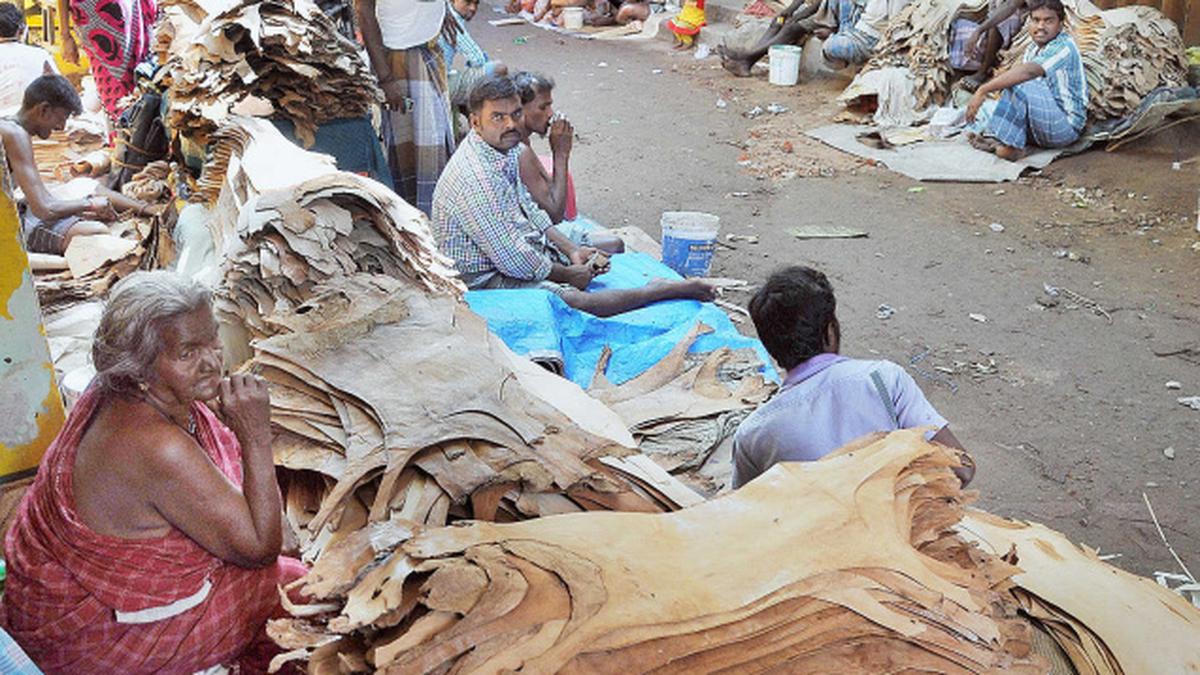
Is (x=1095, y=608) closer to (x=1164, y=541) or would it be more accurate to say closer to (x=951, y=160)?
(x=1164, y=541)

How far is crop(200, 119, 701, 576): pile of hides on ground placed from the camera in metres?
2.49

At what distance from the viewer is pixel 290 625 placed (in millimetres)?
1947

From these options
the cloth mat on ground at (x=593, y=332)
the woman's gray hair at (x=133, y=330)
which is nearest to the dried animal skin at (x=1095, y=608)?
the cloth mat on ground at (x=593, y=332)

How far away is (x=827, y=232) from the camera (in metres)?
7.64

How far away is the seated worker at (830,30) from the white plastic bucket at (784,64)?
174 millimetres

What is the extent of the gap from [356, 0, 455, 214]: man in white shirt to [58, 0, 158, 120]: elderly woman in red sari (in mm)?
1706

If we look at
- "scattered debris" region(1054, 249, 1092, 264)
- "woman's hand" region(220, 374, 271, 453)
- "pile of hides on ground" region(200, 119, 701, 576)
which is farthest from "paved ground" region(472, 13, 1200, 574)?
"woman's hand" region(220, 374, 271, 453)

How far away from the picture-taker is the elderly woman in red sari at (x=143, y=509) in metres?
2.30

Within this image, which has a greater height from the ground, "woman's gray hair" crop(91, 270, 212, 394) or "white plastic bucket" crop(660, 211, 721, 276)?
"woman's gray hair" crop(91, 270, 212, 394)

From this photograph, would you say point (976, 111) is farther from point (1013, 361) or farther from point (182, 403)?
point (182, 403)

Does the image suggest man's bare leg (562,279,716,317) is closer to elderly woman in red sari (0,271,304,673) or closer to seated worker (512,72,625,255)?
seated worker (512,72,625,255)

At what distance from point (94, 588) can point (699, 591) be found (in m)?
1.28

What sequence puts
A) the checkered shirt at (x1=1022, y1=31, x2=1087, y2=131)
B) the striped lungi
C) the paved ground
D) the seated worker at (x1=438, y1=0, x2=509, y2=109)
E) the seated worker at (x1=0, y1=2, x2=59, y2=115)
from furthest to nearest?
the checkered shirt at (x1=1022, y1=31, x2=1087, y2=131) → the seated worker at (x1=0, y1=2, x2=59, y2=115) → the seated worker at (x1=438, y1=0, x2=509, y2=109) → the striped lungi → the paved ground

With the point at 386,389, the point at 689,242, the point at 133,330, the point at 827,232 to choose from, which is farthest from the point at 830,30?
the point at 133,330
